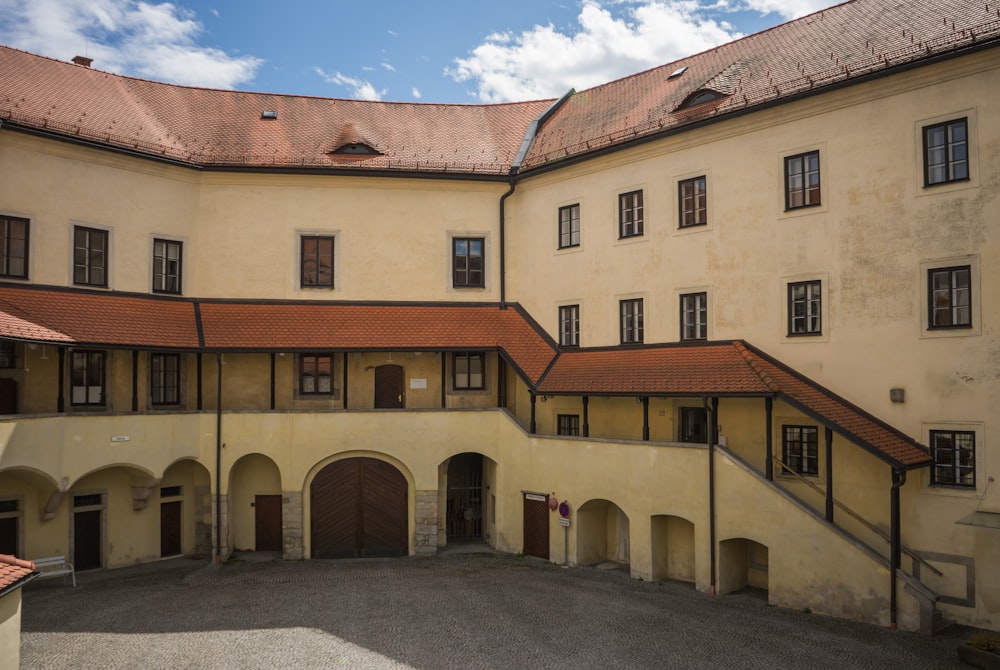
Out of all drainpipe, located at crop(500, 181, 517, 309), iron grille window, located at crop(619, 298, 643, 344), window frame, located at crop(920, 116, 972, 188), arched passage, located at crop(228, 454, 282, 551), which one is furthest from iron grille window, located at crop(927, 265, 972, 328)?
arched passage, located at crop(228, 454, 282, 551)

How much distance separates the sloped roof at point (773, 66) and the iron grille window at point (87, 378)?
582 inches

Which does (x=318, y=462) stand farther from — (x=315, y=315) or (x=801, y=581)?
(x=801, y=581)

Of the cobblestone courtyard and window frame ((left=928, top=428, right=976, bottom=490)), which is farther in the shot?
window frame ((left=928, top=428, right=976, bottom=490))

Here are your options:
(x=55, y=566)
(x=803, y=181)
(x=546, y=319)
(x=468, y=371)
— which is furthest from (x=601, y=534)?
(x=55, y=566)

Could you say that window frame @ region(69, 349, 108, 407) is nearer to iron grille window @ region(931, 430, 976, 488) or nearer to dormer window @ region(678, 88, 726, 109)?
dormer window @ region(678, 88, 726, 109)

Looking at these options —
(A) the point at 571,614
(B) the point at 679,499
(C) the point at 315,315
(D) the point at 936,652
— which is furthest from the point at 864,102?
(C) the point at 315,315

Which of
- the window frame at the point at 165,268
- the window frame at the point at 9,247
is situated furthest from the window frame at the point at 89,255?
the window frame at the point at 165,268

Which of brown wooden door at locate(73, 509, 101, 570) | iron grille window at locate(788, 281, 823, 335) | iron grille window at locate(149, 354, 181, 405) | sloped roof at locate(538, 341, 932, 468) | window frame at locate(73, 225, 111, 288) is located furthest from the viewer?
iron grille window at locate(149, 354, 181, 405)

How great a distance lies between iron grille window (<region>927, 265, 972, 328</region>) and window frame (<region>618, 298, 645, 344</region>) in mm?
8221

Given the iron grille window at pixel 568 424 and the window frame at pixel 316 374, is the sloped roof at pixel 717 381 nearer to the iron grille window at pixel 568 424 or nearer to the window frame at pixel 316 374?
the iron grille window at pixel 568 424

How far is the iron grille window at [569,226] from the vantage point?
89.4ft

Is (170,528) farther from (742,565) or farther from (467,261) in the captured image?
(742,565)

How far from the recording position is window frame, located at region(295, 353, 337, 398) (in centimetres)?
2792

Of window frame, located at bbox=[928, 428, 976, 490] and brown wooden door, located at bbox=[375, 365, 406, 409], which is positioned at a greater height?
brown wooden door, located at bbox=[375, 365, 406, 409]
